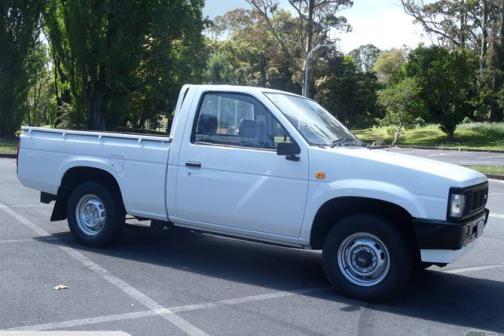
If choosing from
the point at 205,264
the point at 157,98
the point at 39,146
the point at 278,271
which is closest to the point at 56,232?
the point at 39,146

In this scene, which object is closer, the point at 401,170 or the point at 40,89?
the point at 401,170

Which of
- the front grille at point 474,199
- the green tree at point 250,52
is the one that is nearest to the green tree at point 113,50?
the green tree at point 250,52

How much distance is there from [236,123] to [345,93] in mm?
52036

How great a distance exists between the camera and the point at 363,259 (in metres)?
6.06

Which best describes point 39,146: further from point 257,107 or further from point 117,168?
point 257,107

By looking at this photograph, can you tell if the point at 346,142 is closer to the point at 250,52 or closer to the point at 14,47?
the point at 14,47

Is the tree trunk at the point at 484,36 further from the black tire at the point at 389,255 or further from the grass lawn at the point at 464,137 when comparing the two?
the black tire at the point at 389,255

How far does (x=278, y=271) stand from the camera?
7168 mm

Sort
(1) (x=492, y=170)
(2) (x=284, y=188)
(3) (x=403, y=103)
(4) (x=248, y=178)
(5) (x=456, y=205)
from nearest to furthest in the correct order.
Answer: (5) (x=456, y=205)
(2) (x=284, y=188)
(4) (x=248, y=178)
(1) (x=492, y=170)
(3) (x=403, y=103)

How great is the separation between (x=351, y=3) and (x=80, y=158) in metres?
46.0

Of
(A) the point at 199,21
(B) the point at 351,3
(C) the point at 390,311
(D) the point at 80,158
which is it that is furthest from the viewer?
(B) the point at 351,3

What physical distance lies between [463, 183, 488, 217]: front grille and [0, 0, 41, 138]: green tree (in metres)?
31.5

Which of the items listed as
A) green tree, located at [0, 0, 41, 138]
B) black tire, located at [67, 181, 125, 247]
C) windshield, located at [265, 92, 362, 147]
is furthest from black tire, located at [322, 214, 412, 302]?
green tree, located at [0, 0, 41, 138]

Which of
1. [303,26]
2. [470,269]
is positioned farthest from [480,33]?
[470,269]
